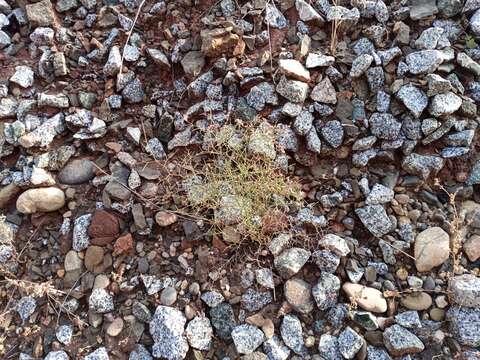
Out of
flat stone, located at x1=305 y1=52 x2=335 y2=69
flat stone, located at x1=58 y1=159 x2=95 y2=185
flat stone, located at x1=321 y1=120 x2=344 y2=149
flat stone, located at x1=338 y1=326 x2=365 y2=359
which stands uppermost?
flat stone, located at x1=305 y1=52 x2=335 y2=69

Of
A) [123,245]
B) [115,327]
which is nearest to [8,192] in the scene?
[123,245]

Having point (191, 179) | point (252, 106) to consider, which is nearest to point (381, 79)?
point (252, 106)

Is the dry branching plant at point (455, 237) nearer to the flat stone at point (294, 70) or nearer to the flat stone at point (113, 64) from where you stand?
the flat stone at point (294, 70)

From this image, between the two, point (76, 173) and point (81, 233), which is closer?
point (81, 233)

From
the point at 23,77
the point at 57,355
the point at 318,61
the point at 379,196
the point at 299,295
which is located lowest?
the point at 57,355

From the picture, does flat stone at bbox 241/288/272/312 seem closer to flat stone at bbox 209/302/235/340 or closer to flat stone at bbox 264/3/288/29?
flat stone at bbox 209/302/235/340

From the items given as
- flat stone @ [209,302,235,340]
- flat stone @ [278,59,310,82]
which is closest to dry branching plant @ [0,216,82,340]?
flat stone @ [209,302,235,340]

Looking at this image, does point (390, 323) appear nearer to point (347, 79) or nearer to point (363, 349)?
point (363, 349)

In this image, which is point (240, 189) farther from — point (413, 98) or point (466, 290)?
point (466, 290)
